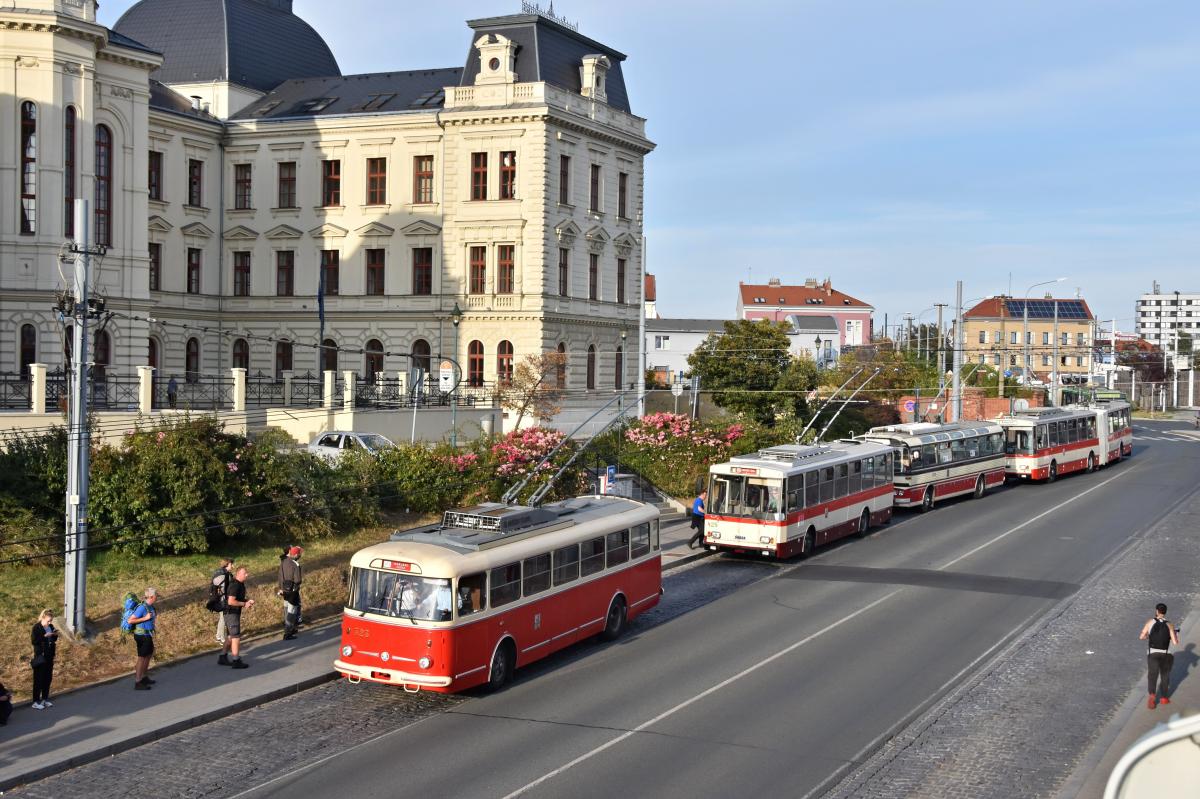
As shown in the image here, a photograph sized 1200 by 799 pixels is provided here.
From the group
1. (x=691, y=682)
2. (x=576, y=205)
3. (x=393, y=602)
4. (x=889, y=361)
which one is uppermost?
(x=576, y=205)

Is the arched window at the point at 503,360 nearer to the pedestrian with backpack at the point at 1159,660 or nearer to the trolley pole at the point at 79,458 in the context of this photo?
the trolley pole at the point at 79,458

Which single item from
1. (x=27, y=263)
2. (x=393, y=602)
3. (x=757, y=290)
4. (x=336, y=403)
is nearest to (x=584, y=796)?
(x=393, y=602)

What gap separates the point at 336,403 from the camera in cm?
4356

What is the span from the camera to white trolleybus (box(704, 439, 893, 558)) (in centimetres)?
3142

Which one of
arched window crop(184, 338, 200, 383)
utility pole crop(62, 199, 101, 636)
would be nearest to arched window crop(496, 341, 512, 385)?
arched window crop(184, 338, 200, 383)

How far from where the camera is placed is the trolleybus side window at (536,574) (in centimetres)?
2028

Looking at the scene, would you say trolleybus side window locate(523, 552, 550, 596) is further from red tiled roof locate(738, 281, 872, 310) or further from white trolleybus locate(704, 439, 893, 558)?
red tiled roof locate(738, 281, 872, 310)

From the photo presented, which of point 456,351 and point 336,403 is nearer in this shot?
point 336,403

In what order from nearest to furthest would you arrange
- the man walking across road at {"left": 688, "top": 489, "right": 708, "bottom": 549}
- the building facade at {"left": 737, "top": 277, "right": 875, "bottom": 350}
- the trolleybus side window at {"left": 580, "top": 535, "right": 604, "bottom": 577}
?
1. the trolleybus side window at {"left": 580, "top": 535, "right": 604, "bottom": 577}
2. the man walking across road at {"left": 688, "top": 489, "right": 708, "bottom": 549}
3. the building facade at {"left": 737, "top": 277, "right": 875, "bottom": 350}

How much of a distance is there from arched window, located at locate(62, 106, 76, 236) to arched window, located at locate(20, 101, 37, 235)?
933mm

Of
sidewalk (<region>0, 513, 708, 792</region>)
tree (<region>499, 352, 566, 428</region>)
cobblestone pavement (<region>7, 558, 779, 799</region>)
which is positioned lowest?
cobblestone pavement (<region>7, 558, 779, 799</region>)

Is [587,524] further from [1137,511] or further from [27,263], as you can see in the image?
[27,263]

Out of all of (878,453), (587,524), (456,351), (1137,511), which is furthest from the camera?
(456,351)

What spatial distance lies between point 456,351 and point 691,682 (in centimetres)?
4050
